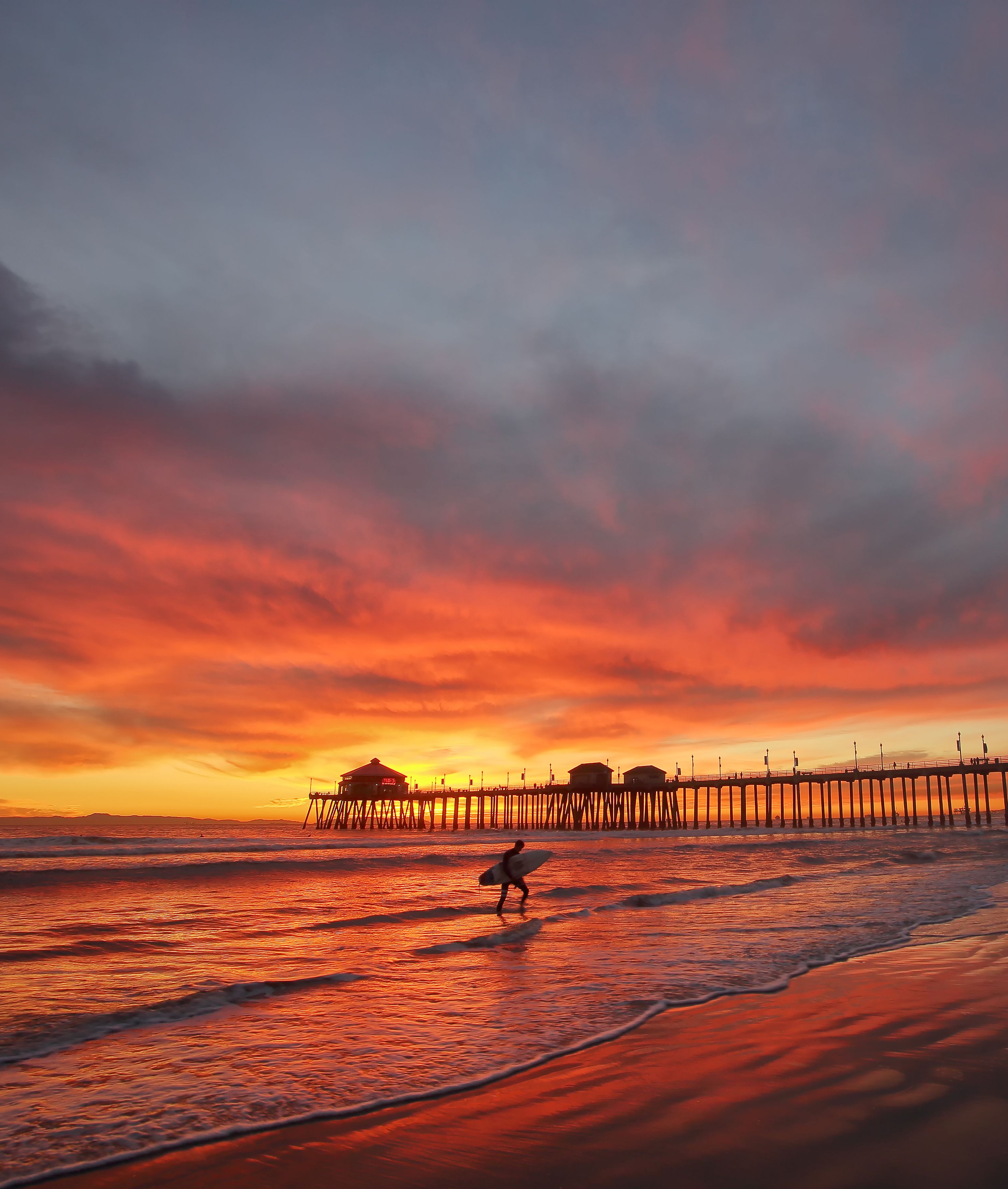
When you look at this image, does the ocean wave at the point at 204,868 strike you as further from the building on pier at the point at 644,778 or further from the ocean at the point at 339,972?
the building on pier at the point at 644,778

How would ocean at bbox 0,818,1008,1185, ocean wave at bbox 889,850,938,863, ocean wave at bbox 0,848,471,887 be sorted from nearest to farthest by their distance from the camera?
ocean at bbox 0,818,1008,1185, ocean wave at bbox 0,848,471,887, ocean wave at bbox 889,850,938,863

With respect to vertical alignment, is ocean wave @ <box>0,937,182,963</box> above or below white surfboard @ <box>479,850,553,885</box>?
below

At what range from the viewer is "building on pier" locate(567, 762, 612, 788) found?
90.6m

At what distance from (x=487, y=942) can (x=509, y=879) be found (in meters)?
4.35

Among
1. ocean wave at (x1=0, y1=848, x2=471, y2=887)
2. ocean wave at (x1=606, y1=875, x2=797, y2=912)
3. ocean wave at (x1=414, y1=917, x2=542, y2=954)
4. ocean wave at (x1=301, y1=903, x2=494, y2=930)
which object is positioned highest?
ocean wave at (x1=606, y1=875, x2=797, y2=912)

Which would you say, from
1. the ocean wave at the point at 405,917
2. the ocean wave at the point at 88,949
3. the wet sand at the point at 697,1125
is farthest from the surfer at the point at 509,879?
the wet sand at the point at 697,1125

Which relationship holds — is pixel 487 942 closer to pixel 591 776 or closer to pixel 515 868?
pixel 515 868

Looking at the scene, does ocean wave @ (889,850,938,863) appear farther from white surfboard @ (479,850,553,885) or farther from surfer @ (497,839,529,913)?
surfer @ (497,839,529,913)

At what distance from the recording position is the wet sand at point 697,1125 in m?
4.07

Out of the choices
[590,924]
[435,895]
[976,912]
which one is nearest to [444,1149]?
[590,924]

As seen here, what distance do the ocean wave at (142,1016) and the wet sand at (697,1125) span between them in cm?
362

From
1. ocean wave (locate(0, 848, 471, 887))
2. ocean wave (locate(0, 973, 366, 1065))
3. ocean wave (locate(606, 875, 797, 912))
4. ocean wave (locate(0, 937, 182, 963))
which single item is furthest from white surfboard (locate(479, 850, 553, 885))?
ocean wave (locate(0, 848, 471, 887))

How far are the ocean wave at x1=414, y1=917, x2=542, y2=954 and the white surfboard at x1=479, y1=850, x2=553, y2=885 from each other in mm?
2830

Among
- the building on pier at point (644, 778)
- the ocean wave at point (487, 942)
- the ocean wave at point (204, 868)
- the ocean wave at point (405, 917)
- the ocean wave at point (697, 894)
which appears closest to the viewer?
the ocean wave at point (487, 942)
